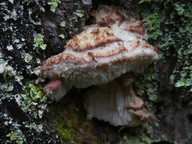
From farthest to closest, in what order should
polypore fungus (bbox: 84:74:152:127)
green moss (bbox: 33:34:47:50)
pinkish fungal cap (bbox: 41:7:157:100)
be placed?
polypore fungus (bbox: 84:74:152:127)
green moss (bbox: 33:34:47:50)
pinkish fungal cap (bbox: 41:7:157:100)

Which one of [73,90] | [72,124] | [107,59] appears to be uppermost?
[107,59]

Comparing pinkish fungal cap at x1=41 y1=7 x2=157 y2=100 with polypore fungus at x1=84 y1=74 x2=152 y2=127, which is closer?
pinkish fungal cap at x1=41 y1=7 x2=157 y2=100

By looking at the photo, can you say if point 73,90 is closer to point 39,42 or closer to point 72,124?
point 72,124

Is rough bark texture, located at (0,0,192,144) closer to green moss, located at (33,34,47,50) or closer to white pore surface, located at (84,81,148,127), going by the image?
green moss, located at (33,34,47,50)

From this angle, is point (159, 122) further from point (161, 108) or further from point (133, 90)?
point (133, 90)

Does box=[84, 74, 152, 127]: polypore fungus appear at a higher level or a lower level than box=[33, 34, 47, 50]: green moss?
lower

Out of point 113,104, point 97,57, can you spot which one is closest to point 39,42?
point 97,57

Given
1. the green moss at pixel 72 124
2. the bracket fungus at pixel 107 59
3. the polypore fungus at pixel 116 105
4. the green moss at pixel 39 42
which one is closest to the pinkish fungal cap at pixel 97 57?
→ the bracket fungus at pixel 107 59

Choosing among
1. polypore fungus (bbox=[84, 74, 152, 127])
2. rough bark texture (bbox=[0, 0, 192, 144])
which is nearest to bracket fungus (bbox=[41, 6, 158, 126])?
polypore fungus (bbox=[84, 74, 152, 127])
